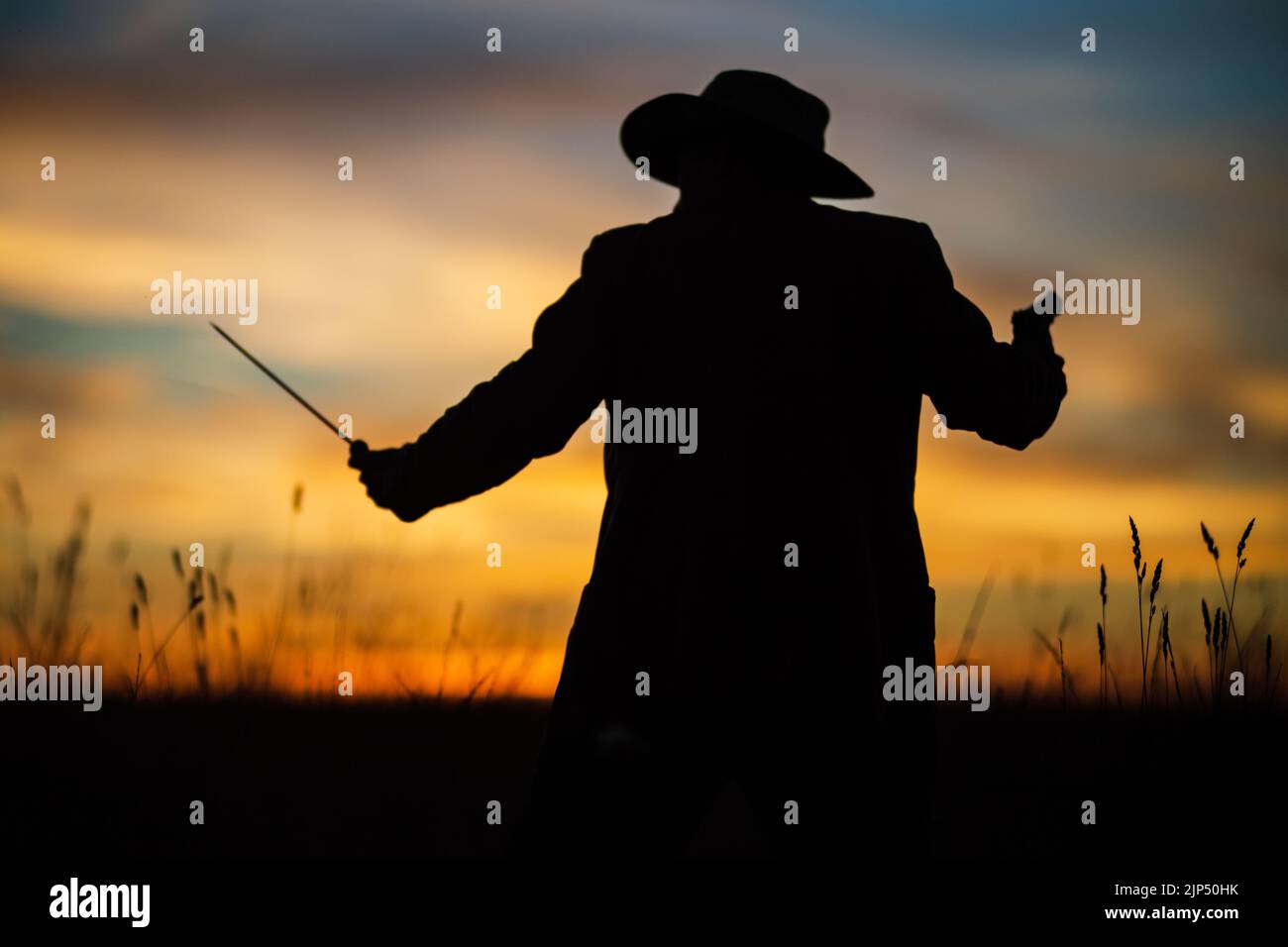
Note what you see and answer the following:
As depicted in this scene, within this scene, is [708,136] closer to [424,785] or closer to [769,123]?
[769,123]

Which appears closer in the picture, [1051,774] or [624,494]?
[624,494]

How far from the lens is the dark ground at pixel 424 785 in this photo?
13.6 feet

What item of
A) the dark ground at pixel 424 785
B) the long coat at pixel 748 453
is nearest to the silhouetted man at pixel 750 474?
the long coat at pixel 748 453

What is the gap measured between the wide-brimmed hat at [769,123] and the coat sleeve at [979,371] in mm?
288

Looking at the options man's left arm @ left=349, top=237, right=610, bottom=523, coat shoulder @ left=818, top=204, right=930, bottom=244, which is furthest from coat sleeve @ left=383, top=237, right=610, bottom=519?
coat shoulder @ left=818, top=204, right=930, bottom=244

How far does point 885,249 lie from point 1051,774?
2.25 m

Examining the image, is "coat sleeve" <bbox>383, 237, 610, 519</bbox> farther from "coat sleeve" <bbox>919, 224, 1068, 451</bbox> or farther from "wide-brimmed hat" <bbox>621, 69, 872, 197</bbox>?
"coat sleeve" <bbox>919, 224, 1068, 451</bbox>

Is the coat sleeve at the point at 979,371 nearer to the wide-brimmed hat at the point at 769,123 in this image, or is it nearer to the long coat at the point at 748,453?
Answer: the long coat at the point at 748,453

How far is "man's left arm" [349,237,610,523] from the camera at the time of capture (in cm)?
322
